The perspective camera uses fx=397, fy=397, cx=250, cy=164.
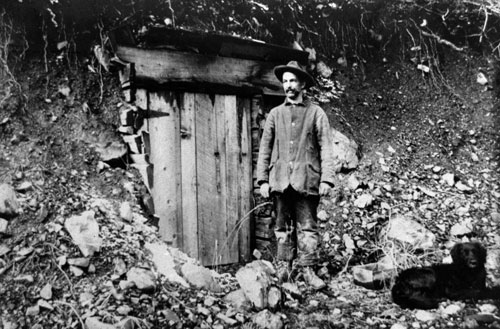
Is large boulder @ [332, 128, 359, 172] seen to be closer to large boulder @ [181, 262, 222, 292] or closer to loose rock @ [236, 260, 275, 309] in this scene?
loose rock @ [236, 260, 275, 309]

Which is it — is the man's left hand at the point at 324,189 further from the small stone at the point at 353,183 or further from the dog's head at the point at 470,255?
the small stone at the point at 353,183

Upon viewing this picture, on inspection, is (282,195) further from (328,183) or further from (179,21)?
(179,21)

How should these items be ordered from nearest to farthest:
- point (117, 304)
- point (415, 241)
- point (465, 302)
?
point (117, 304)
point (465, 302)
point (415, 241)

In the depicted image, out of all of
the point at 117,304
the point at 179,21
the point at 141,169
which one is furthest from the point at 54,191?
the point at 179,21

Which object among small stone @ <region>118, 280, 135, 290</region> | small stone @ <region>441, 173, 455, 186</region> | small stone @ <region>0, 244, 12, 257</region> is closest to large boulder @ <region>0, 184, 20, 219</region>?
small stone @ <region>0, 244, 12, 257</region>

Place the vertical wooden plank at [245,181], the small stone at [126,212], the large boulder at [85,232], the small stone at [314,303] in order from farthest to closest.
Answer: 1. the vertical wooden plank at [245,181]
2. the small stone at [126,212]
3. the small stone at [314,303]
4. the large boulder at [85,232]

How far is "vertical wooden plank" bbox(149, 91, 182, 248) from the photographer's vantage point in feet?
13.4

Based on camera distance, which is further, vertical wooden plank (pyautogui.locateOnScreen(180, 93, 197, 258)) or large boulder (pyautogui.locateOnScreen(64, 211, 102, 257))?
vertical wooden plank (pyautogui.locateOnScreen(180, 93, 197, 258))

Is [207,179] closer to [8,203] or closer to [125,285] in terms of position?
[125,285]

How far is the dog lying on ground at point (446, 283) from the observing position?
3158 mm

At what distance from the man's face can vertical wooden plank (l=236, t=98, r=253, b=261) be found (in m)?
1.13

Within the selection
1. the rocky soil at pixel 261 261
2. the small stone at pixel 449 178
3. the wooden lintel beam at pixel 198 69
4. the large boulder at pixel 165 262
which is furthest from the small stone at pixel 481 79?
the large boulder at pixel 165 262

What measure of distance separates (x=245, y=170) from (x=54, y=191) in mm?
2129

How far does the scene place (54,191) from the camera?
10.7ft
